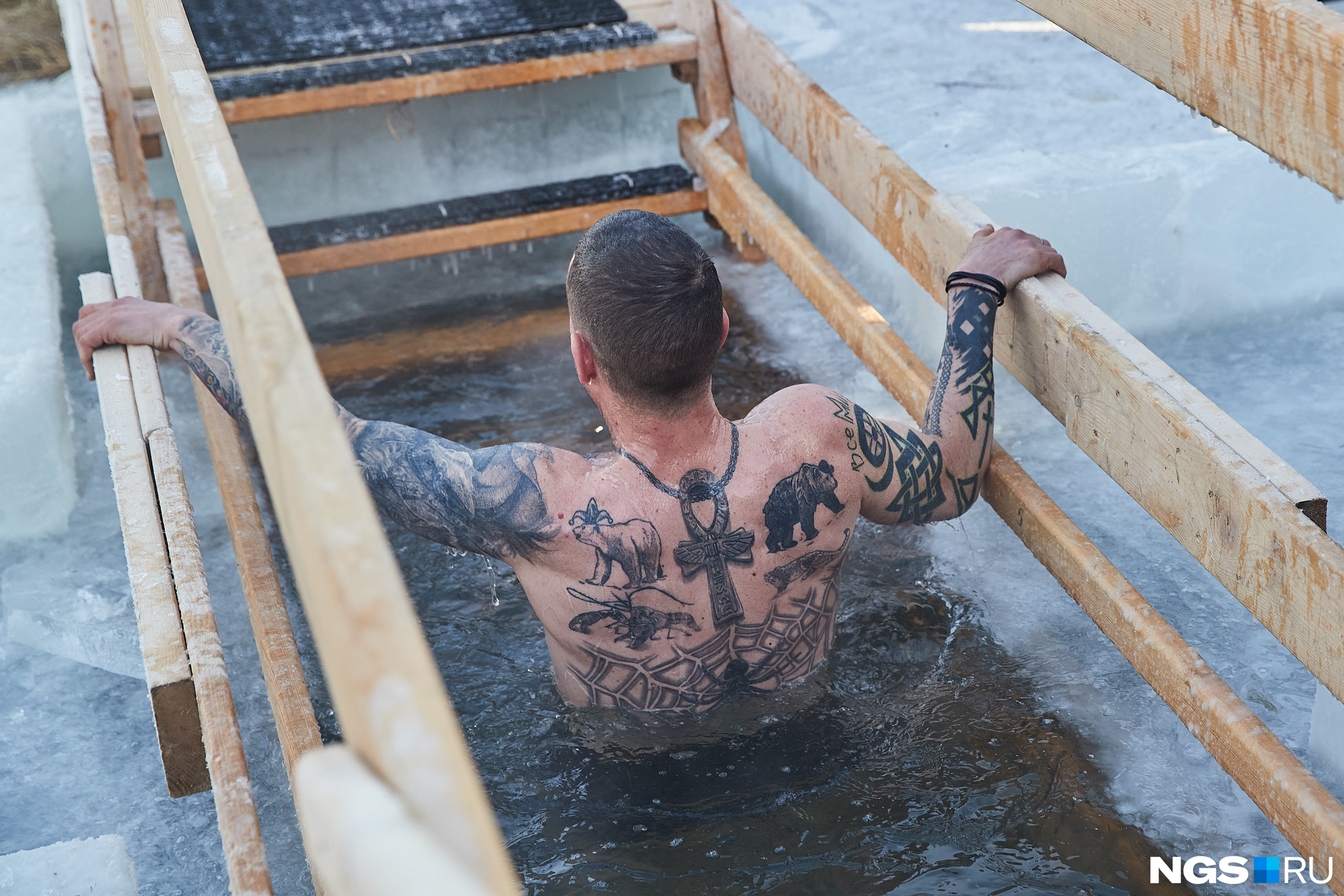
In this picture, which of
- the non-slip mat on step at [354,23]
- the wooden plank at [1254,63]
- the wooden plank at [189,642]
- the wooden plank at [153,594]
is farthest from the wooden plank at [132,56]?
the wooden plank at [1254,63]

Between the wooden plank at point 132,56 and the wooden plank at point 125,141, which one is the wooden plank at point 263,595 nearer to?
the wooden plank at point 125,141

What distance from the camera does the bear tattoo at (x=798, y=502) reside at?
96.0 inches

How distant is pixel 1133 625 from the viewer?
249 cm

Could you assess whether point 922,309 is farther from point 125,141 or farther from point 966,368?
point 125,141

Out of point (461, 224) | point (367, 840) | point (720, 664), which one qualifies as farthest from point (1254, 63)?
point (461, 224)

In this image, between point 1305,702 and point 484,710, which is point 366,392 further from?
point 1305,702

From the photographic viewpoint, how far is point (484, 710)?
2887 millimetres

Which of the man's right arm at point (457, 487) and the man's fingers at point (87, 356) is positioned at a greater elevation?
the man's fingers at point (87, 356)

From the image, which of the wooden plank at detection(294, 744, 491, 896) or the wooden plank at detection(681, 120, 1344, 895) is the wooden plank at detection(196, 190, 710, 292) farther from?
the wooden plank at detection(294, 744, 491, 896)

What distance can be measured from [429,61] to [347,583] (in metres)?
4.07

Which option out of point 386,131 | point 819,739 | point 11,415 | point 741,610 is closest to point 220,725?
point 741,610

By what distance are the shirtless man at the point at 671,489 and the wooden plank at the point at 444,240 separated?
2223 mm

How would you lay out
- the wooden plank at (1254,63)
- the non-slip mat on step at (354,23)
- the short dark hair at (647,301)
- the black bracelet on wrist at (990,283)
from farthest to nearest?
the non-slip mat on step at (354,23) < the black bracelet on wrist at (990,283) < the short dark hair at (647,301) < the wooden plank at (1254,63)

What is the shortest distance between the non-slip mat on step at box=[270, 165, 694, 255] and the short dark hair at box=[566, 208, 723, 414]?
2837 mm
